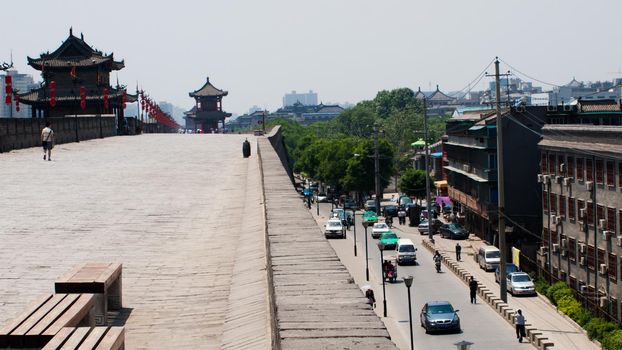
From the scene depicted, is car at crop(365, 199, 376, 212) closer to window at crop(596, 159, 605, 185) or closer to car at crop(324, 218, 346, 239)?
car at crop(324, 218, 346, 239)

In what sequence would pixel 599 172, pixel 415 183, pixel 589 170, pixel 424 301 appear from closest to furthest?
pixel 599 172 → pixel 589 170 → pixel 424 301 → pixel 415 183

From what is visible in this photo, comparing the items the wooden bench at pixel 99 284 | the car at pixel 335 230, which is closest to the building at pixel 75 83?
the car at pixel 335 230

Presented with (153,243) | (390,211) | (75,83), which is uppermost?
(75,83)

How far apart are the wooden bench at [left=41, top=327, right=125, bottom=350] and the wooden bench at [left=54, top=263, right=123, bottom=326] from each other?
2.65 m

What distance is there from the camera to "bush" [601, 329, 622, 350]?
117ft

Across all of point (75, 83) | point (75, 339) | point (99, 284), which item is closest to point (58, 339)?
point (75, 339)

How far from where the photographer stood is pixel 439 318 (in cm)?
4147

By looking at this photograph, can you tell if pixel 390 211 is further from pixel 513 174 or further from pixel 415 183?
pixel 513 174

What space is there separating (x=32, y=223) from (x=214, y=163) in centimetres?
1815

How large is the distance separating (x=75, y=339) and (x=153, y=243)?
9236 mm

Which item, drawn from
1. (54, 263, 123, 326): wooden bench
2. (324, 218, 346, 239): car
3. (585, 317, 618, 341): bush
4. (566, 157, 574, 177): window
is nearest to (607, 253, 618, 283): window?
(585, 317, 618, 341): bush

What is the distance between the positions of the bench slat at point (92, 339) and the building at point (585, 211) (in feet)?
121

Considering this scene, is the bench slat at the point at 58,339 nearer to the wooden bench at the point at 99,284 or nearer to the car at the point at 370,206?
the wooden bench at the point at 99,284

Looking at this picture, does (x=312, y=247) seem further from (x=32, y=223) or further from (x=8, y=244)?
(x=32, y=223)
